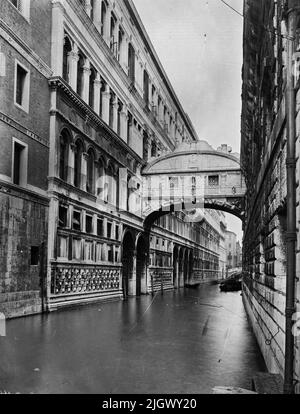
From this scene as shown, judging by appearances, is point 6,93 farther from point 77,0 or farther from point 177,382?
point 177,382

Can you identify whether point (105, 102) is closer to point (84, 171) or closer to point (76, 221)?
point (84, 171)

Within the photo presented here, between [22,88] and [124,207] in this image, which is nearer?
[22,88]

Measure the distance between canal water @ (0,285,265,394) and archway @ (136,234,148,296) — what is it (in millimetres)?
15095

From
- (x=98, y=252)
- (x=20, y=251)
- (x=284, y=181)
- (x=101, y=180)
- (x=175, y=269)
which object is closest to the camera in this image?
(x=284, y=181)

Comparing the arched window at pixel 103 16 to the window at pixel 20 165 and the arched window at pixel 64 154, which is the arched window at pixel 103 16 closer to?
the arched window at pixel 64 154

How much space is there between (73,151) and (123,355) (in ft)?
38.6

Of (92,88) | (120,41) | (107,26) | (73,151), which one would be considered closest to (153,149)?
(120,41)

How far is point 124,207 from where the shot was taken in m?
26.2

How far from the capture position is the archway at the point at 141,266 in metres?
30.4

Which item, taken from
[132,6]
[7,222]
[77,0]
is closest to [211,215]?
[132,6]

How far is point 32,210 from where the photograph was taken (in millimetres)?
15727

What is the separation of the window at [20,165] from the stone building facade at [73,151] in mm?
33

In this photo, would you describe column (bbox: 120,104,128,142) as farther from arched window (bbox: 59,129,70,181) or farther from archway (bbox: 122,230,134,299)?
arched window (bbox: 59,129,70,181)

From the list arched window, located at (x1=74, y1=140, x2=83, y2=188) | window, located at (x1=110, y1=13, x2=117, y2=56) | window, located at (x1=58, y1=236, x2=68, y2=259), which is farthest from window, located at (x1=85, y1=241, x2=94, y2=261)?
window, located at (x1=110, y1=13, x2=117, y2=56)
